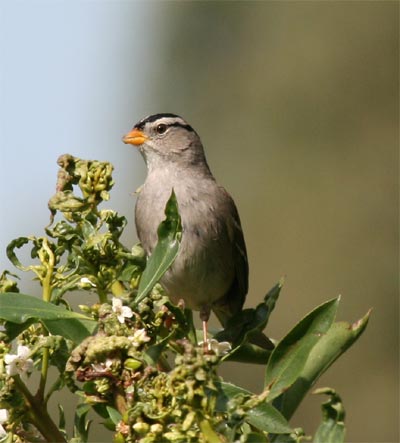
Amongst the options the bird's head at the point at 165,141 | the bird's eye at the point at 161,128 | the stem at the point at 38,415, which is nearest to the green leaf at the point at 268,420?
the stem at the point at 38,415

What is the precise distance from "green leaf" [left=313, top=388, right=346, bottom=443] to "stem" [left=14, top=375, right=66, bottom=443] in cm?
45

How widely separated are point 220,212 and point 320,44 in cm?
1848

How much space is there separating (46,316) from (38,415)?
6.9 inches

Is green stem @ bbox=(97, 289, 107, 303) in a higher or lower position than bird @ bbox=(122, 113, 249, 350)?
higher

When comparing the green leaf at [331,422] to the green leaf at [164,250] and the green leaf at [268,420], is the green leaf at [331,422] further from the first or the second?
the green leaf at [164,250]

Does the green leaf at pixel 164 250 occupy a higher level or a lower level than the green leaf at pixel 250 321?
higher

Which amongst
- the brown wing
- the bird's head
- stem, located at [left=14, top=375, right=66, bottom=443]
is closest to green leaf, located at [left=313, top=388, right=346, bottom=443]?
stem, located at [left=14, top=375, right=66, bottom=443]

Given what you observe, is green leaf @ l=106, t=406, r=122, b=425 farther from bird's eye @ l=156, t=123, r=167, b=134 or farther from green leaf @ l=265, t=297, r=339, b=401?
bird's eye @ l=156, t=123, r=167, b=134

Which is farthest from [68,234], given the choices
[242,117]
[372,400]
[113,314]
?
[242,117]

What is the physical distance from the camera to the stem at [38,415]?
177 cm

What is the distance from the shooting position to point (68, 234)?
78.3 inches

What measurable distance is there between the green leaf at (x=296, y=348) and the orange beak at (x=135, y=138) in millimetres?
3028

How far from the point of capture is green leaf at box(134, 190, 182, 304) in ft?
6.09

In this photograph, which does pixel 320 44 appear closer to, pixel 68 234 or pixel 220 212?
pixel 220 212
